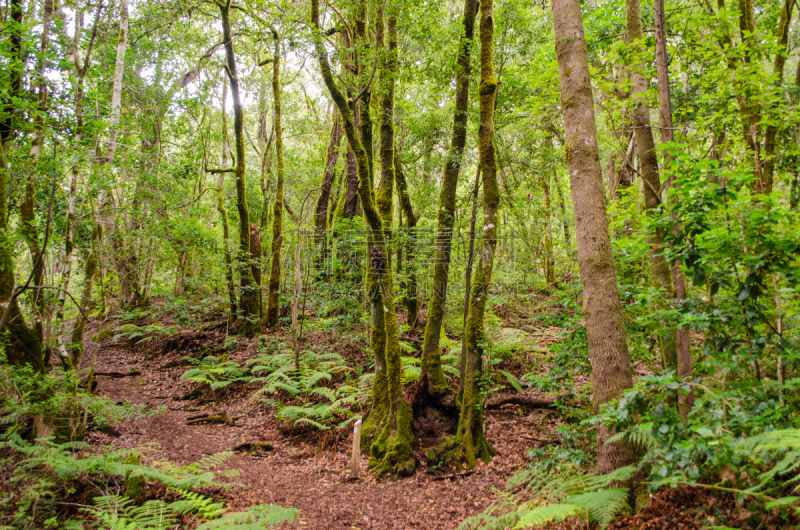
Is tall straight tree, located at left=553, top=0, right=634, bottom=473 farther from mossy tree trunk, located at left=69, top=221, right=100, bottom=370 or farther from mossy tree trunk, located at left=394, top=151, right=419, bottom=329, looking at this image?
mossy tree trunk, located at left=69, top=221, right=100, bottom=370

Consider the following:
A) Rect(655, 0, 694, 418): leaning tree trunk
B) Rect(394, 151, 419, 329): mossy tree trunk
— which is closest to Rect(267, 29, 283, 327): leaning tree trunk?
Rect(394, 151, 419, 329): mossy tree trunk

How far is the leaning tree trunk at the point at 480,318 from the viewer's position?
5.32m

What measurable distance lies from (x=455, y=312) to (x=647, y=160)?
602 cm

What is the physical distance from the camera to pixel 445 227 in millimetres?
6680

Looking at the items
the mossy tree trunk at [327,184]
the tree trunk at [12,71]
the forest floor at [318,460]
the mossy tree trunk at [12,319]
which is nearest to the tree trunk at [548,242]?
the forest floor at [318,460]

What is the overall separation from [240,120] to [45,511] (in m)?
11.1

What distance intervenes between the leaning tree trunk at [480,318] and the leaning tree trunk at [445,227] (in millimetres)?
1032

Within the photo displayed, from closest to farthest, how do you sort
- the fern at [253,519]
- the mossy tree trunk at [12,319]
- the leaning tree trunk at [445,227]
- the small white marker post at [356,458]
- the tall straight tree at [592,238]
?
1. the tall straight tree at [592,238]
2. the fern at [253,519]
3. the mossy tree trunk at [12,319]
4. the small white marker post at [356,458]
5. the leaning tree trunk at [445,227]

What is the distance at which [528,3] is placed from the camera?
972cm

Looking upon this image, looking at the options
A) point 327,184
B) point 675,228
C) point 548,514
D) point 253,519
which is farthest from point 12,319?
point 327,184

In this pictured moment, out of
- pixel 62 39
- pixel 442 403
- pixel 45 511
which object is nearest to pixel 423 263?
pixel 442 403

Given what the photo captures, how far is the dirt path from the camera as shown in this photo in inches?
185

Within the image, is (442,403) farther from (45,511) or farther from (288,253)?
(288,253)

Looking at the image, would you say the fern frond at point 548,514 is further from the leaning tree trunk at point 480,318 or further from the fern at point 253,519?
the leaning tree trunk at point 480,318
